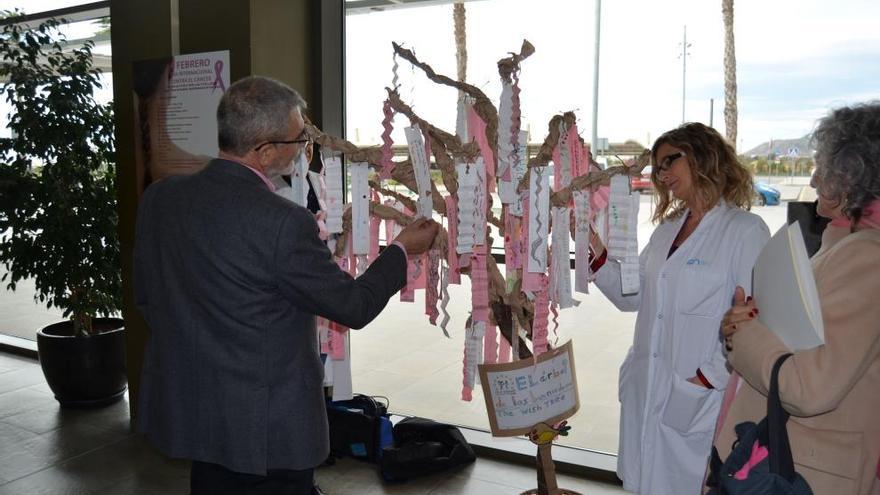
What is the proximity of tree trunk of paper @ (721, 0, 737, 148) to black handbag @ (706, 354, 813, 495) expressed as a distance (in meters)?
1.68

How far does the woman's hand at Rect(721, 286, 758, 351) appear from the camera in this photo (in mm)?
1269

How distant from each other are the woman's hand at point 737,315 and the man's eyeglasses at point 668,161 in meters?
0.75

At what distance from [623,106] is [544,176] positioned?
1.29m

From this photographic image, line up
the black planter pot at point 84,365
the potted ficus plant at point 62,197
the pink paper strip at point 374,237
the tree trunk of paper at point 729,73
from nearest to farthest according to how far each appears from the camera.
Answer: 1. the pink paper strip at point 374,237
2. the tree trunk of paper at point 729,73
3. the potted ficus plant at point 62,197
4. the black planter pot at point 84,365

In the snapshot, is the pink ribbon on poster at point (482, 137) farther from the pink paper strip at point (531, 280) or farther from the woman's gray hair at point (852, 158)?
the woman's gray hair at point (852, 158)

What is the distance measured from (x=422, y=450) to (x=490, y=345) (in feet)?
3.53

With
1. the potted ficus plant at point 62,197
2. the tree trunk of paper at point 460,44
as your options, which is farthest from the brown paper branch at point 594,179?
the potted ficus plant at point 62,197

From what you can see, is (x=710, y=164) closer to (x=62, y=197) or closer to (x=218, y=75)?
(x=218, y=75)

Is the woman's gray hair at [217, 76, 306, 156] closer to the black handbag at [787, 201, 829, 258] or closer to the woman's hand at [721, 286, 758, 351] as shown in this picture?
the woman's hand at [721, 286, 758, 351]

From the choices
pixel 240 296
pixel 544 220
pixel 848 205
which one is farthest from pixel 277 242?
pixel 848 205

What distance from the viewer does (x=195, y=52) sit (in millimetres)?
3164

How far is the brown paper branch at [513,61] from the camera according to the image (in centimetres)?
181

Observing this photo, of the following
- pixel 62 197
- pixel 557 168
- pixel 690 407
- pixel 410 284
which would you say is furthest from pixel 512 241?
pixel 62 197

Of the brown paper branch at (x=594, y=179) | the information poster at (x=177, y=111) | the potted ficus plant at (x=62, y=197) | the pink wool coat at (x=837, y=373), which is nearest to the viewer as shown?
the pink wool coat at (x=837, y=373)
